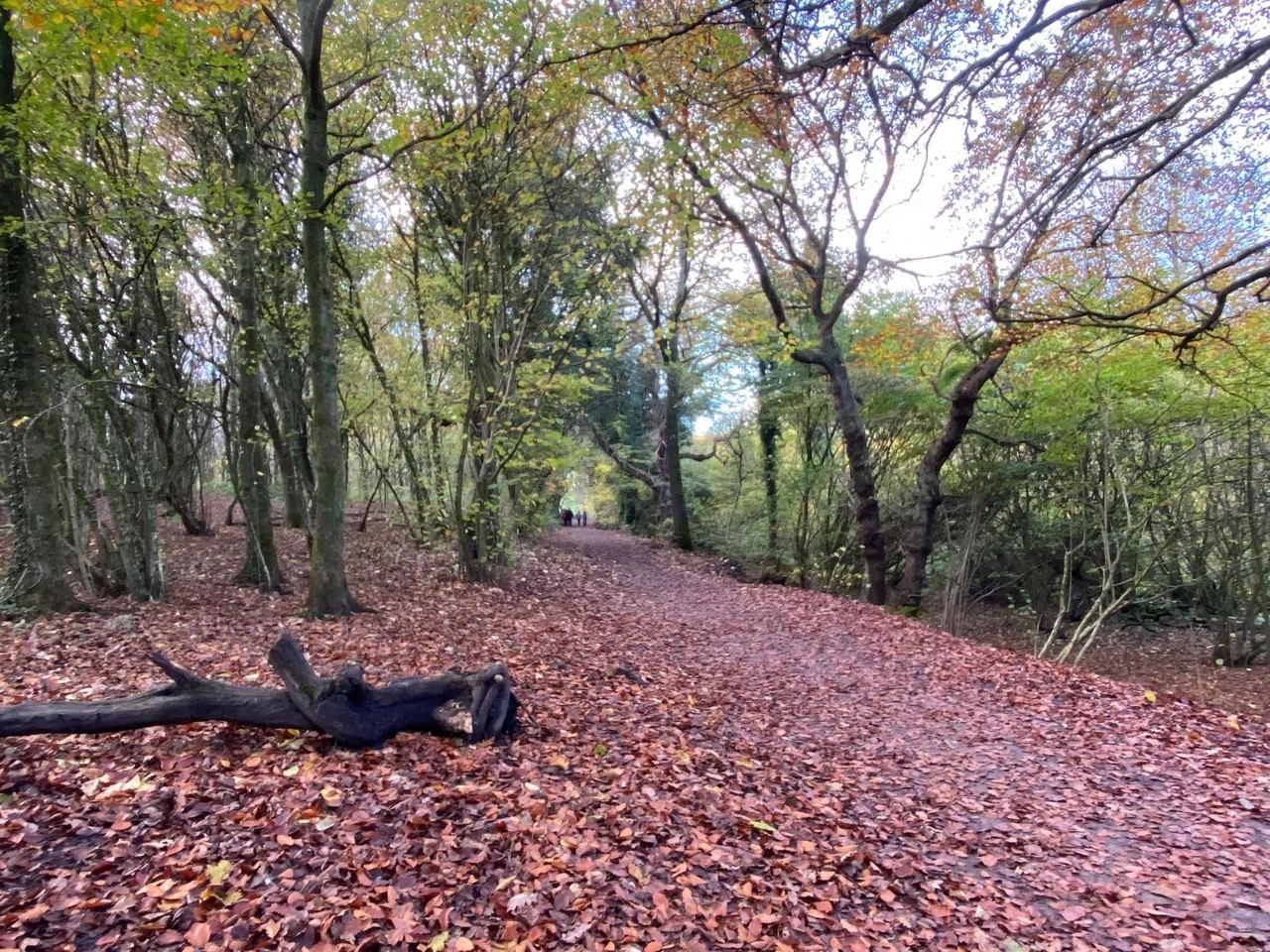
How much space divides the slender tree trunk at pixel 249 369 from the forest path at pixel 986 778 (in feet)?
16.9

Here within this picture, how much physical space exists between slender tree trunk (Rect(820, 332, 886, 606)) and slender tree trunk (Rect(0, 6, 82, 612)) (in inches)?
454

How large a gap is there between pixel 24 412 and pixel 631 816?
7.46 m

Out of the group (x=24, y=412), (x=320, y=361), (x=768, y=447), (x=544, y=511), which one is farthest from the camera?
(x=768, y=447)

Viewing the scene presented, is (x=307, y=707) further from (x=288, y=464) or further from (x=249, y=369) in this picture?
(x=288, y=464)

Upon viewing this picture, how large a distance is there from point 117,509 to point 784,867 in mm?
8666

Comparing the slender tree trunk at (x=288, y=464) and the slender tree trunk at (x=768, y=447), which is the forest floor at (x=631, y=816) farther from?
the slender tree trunk at (x=768, y=447)

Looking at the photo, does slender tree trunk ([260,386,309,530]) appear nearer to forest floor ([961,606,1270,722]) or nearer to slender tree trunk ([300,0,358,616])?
slender tree trunk ([300,0,358,616])

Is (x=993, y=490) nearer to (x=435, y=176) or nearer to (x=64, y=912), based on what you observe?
(x=435, y=176)

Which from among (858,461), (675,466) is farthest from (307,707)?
(675,466)

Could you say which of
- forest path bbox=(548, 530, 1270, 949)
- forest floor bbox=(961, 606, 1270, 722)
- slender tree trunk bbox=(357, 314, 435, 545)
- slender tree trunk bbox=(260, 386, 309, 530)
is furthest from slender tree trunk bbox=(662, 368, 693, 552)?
forest path bbox=(548, 530, 1270, 949)

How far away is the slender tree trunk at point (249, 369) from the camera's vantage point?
8.95 meters

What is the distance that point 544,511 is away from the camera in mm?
17250

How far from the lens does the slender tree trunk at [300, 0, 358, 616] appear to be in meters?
7.44

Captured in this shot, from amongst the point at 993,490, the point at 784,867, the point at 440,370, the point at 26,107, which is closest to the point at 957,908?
the point at 784,867
